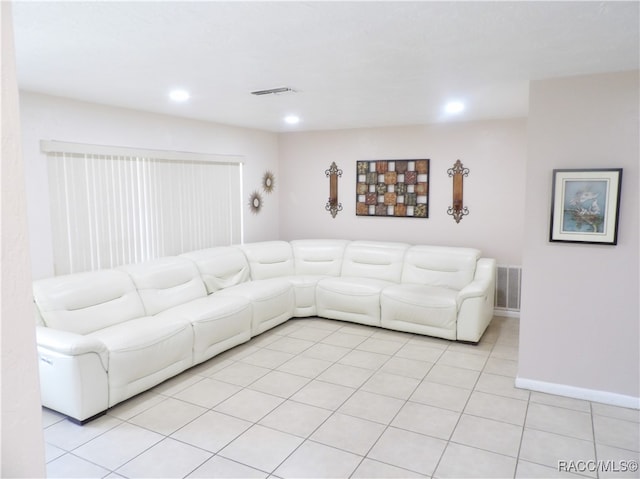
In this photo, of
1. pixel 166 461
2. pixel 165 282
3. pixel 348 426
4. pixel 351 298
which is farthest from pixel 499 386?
pixel 165 282

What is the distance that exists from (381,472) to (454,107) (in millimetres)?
3243

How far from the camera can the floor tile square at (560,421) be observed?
2.86m

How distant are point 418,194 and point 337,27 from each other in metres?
3.63

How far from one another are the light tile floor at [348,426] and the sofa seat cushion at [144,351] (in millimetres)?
138

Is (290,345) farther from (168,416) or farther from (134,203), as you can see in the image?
(134,203)

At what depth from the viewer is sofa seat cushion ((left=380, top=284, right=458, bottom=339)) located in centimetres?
445

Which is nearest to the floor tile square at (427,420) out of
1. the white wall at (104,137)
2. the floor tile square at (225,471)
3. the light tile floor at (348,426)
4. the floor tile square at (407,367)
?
the light tile floor at (348,426)

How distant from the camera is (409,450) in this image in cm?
267

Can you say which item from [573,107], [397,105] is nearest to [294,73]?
[397,105]

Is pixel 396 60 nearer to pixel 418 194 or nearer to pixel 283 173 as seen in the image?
pixel 418 194

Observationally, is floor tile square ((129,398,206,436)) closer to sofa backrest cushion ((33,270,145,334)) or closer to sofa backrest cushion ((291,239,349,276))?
sofa backrest cushion ((33,270,145,334))

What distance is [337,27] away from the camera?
2.13 metres

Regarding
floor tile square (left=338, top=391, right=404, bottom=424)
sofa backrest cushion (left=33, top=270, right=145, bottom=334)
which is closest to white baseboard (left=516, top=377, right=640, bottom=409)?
floor tile square (left=338, top=391, right=404, bottom=424)

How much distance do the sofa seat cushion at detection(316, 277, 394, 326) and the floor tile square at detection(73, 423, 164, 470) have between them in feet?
8.61
